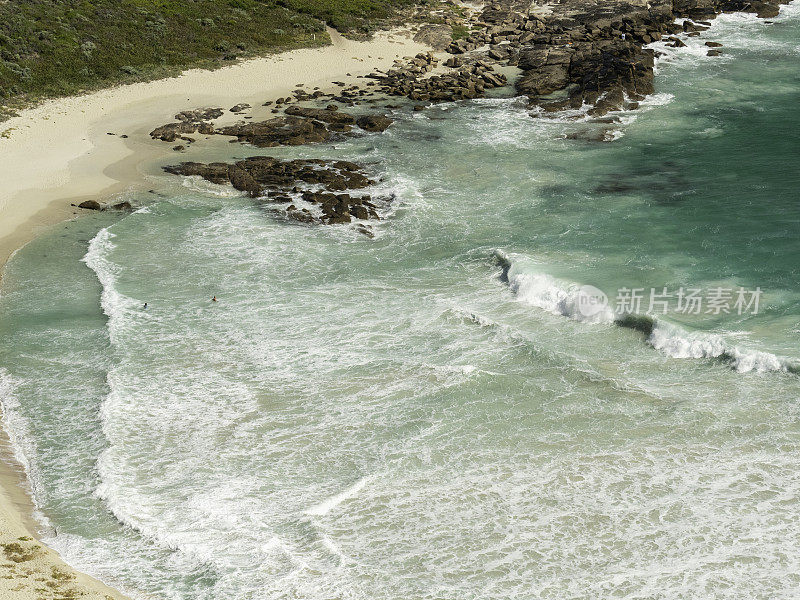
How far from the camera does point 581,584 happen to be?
16.0 m

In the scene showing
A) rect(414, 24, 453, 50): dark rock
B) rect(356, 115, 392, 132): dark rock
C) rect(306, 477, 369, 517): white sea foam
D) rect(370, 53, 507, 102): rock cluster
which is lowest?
rect(306, 477, 369, 517): white sea foam

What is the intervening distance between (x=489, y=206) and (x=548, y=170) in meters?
4.76

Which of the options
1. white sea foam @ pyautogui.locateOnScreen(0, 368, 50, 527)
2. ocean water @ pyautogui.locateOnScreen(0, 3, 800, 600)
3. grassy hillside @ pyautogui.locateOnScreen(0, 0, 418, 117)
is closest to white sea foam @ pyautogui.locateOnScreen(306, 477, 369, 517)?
ocean water @ pyautogui.locateOnScreen(0, 3, 800, 600)

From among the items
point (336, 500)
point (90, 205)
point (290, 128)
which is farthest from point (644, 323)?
point (290, 128)

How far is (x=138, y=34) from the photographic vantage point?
53906 millimetres

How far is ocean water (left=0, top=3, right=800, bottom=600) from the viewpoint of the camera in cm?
1689

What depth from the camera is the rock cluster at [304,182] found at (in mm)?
33594

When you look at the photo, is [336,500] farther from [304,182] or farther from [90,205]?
[90,205]

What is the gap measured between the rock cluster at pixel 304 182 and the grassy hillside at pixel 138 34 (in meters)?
14.8

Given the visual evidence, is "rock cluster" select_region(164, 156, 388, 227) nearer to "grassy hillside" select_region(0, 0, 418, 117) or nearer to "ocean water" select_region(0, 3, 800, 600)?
"ocean water" select_region(0, 3, 800, 600)

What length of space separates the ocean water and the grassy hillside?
56.4 feet

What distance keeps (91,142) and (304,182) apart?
490 inches

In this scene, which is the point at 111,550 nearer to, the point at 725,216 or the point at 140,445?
the point at 140,445

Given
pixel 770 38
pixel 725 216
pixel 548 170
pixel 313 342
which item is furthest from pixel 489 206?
pixel 770 38
